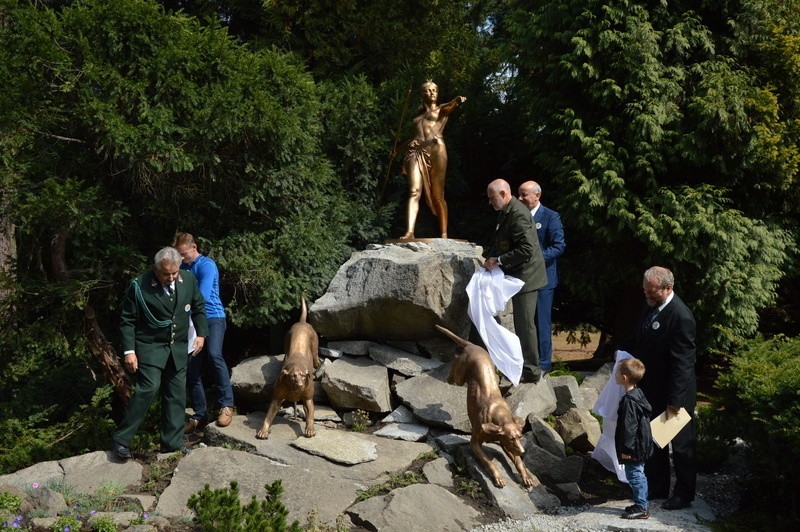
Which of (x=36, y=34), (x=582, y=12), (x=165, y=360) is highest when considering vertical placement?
(x=582, y=12)

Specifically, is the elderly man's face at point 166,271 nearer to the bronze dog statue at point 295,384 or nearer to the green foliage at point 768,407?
the bronze dog statue at point 295,384

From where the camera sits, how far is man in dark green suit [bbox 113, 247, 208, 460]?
21.4 feet

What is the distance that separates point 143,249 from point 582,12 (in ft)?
20.6

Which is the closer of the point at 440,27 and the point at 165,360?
the point at 165,360

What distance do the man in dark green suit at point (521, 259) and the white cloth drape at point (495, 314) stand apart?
0.12 meters

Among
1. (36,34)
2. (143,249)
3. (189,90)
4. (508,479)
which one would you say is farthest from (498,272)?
(36,34)

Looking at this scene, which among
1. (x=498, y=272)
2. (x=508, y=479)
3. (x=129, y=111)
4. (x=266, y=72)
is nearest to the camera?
(x=508, y=479)

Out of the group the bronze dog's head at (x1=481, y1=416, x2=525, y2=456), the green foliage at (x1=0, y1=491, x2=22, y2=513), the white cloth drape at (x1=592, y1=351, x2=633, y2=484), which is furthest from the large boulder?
the green foliage at (x1=0, y1=491, x2=22, y2=513)

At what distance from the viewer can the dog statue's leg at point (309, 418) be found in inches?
277

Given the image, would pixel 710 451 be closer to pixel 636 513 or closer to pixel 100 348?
pixel 636 513

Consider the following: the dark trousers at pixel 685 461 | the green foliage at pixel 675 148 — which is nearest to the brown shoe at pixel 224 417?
the dark trousers at pixel 685 461

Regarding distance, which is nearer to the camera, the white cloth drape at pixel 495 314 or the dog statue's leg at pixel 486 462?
the dog statue's leg at pixel 486 462

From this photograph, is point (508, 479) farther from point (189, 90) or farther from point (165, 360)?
point (189, 90)

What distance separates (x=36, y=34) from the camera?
768 centimetres
